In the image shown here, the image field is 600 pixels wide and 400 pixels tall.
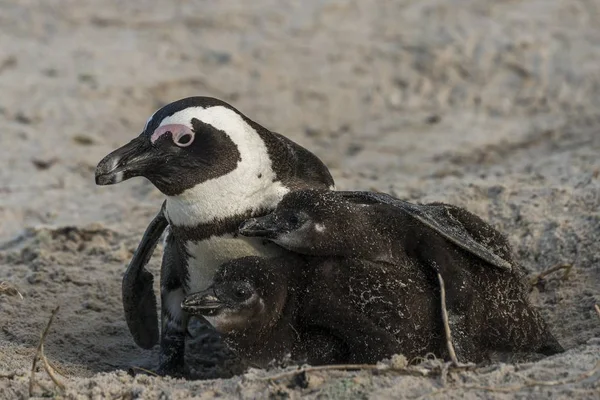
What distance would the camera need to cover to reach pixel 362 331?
157 inches

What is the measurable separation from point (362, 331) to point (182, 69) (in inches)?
196

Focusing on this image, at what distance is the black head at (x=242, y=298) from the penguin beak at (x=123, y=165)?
1.56 feet

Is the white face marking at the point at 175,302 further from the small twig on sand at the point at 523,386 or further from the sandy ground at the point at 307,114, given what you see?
the small twig on sand at the point at 523,386

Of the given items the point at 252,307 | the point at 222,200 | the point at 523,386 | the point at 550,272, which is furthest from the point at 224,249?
the point at 550,272

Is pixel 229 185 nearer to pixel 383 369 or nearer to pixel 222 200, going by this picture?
pixel 222 200

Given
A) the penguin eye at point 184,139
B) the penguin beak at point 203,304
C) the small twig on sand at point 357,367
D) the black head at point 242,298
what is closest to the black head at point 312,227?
the black head at point 242,298

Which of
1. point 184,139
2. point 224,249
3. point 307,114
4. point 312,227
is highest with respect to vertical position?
point 307,114

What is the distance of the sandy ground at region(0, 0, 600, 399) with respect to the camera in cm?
534

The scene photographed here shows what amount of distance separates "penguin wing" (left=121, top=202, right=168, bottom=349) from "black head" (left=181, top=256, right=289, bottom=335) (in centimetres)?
77

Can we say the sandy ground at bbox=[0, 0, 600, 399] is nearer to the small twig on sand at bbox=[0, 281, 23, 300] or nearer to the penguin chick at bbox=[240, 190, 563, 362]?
the small twig on sand at bbox=[0, 281, 23, 300]

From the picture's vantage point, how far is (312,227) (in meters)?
4.02

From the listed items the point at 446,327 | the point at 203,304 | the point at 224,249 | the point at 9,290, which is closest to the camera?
the point at 446,327

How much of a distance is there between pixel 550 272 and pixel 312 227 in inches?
59.9

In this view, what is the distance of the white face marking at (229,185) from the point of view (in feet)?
13.8
